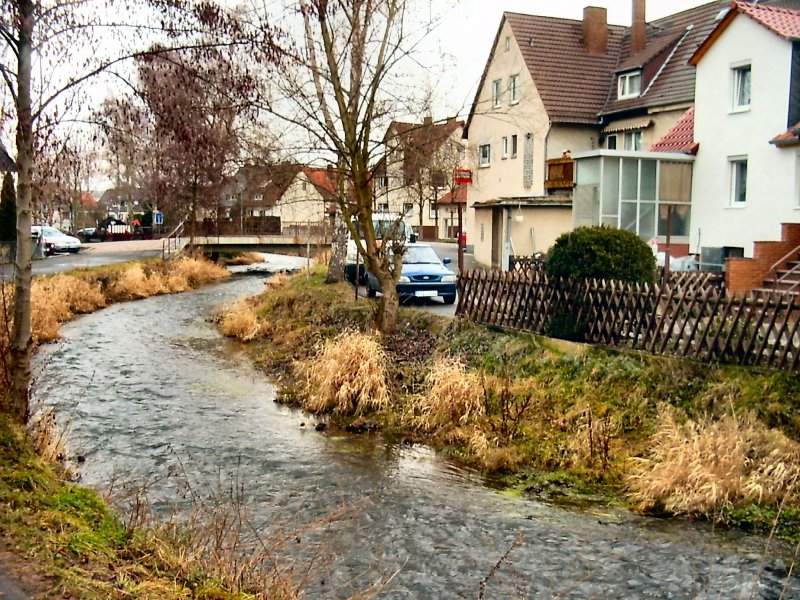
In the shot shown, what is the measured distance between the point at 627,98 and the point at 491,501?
30185mm

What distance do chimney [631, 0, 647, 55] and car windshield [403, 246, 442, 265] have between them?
68.8 ft

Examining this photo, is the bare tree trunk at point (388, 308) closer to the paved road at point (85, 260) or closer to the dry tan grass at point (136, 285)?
the dry tan grass at point (136, 285)

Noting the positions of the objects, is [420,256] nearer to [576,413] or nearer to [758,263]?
[758,263]

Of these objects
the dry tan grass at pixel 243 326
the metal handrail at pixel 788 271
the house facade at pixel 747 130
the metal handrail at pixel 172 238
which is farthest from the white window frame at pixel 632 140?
the metal handrail at pixel 172 238

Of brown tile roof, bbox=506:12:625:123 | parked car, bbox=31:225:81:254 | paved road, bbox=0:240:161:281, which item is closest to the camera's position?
paved road, bbox=0:240:161:281

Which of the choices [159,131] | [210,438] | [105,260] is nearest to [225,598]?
[159,131]

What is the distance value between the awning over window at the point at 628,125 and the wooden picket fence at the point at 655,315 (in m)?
21.3

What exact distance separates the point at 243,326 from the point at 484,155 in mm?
24710

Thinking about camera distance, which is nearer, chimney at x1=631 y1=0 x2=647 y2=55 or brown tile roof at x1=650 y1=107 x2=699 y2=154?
brown tile roof at x1=650 y1=107 x2=699 y2=154

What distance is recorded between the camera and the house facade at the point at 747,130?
21609 mm

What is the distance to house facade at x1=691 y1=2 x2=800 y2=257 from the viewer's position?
2161 centimetres

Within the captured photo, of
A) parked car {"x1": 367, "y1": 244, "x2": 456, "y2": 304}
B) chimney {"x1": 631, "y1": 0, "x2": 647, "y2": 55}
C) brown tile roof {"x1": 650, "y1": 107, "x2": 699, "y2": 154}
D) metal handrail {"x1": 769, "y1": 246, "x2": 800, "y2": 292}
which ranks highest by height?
chimney {"x1": 631, "y1": 0, "x2": 647, "y2": 55}

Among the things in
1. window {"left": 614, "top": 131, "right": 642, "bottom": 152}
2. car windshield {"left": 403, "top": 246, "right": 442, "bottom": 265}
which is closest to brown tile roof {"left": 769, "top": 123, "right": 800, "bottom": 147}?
car windshield {"left": 403, "top": 246, "right": 442, "bottom": 265}

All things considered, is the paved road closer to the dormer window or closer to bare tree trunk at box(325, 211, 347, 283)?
bare tree trunk at box(325, 211, 347, 283)
